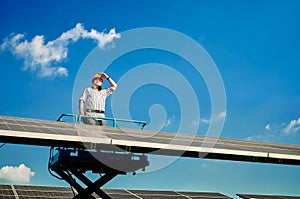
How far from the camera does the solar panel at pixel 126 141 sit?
30.0ft

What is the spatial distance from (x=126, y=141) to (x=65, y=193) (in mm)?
7572

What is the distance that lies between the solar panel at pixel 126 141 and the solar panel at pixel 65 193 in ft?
15.5

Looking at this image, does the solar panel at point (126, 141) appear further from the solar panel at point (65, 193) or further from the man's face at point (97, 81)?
the solar panel at point (65, 193)

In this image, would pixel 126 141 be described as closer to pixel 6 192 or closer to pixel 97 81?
pixel 97 81

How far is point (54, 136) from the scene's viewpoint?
9.19 meters

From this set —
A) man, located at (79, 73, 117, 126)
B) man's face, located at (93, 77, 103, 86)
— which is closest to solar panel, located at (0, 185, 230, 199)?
man, located at (79, 73, 117, 126)

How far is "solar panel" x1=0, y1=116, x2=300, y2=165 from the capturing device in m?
9.15

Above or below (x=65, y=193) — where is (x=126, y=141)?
below

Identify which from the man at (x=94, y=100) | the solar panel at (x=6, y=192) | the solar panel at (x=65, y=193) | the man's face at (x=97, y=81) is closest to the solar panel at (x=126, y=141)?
the man at (x=94, y=100)

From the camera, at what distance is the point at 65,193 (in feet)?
54.3

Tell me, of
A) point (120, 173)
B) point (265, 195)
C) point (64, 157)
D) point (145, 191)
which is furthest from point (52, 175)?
point (265, 195)

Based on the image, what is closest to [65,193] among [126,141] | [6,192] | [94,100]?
[6,192]

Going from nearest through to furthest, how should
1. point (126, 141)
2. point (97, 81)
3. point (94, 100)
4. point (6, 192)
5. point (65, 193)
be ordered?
point (126, 141)
point (94, 100)
point (97, 81)
point (6, 192)
point (65, 193)


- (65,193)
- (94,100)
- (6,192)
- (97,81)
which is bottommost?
(6,192)
